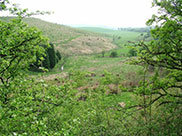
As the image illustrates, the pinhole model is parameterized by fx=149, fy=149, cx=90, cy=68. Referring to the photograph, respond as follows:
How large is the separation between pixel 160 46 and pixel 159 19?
143cm

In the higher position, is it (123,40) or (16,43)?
(123,40)

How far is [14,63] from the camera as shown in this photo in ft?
18.4

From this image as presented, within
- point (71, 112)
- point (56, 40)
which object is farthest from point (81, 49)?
point (71, 112)

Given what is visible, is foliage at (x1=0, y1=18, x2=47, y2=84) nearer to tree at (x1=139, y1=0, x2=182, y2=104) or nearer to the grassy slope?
the grassy slope

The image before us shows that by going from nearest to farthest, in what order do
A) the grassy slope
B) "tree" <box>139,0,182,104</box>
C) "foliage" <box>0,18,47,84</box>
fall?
"foliage" <box>0,18,47,84</box>
"tree" <box>139,0,182,104</box>
the grassy slope

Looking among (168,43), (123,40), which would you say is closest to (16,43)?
(168,43)

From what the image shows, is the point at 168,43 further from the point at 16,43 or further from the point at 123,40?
the point at 123,40

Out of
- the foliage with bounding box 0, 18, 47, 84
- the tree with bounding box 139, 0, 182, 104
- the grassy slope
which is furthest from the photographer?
the grassy slope

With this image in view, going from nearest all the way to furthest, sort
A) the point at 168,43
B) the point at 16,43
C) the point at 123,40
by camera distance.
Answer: the point at 16,43 < the point at 168,43 < the point at 123,40

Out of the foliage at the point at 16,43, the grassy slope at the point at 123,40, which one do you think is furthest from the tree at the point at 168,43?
the foliage at the point at 16,43

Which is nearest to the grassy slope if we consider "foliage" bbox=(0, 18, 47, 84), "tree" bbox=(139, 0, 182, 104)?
"tree" bbox=(139, 0, 182, 104)

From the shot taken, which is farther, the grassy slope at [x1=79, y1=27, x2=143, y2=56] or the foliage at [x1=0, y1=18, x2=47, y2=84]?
the grassy slope at [x1=79, y1=27, x2=143, y2=56]

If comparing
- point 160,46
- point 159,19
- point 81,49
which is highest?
point 159,19

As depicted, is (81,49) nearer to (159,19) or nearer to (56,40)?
(56,40)
